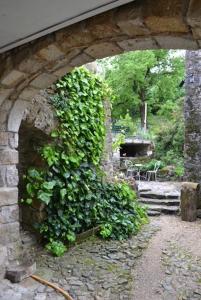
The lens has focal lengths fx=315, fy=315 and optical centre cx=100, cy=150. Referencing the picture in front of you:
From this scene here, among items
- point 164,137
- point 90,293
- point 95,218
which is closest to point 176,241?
point 95,218

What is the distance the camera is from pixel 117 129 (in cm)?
1597

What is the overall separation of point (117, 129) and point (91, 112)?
11.1 meters

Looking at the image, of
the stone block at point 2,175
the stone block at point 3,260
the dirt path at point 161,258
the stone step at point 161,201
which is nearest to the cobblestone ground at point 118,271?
the dirt path at point 161,258

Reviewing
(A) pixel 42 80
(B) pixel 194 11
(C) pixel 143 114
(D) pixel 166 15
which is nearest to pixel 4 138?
(A) pixel 42 80

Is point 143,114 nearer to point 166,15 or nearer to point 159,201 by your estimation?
point 159,201

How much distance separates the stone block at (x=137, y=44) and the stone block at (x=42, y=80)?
32.6 inches

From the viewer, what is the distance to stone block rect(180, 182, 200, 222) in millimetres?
6773

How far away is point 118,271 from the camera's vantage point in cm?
369

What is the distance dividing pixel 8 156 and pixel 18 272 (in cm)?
117

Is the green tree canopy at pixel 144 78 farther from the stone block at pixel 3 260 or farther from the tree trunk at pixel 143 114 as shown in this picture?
the stone block at pixel 3 260

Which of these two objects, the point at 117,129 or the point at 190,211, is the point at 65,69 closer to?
the point at 190,211

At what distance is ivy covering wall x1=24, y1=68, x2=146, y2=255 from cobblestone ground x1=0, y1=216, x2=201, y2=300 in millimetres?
288

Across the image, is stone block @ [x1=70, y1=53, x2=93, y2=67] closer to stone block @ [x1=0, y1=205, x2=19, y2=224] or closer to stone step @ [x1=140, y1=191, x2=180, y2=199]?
stone block @ [x1=0, y1=205, x2=19, y2=224]

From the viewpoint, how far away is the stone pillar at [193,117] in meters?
7.31
